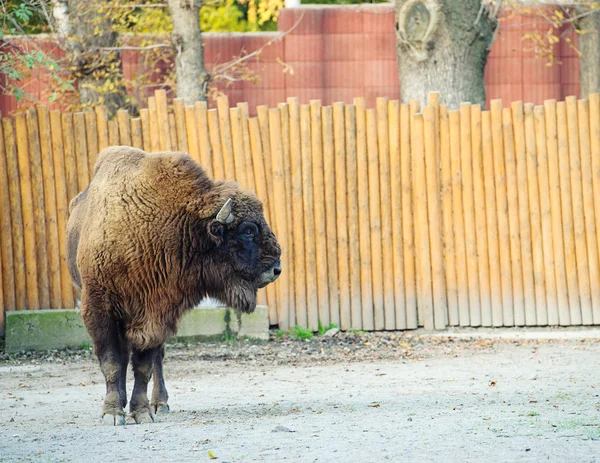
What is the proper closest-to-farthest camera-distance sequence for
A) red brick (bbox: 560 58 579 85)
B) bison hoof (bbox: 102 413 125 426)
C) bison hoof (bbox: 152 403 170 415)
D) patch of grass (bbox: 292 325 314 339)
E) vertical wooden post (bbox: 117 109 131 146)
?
bison hoof (bbox: 102 413 125 426) → bison hoof (bbox: 152 403 170 415) → patch of grass (bbox: 292 325 314 339) → vertical wooden post (bbox: 117 109 131 146) → red brick (bbox: 560 58 579 85)

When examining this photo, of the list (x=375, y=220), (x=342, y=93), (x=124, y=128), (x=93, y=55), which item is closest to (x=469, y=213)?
(x=375, y=220)

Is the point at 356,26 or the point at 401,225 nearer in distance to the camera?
the point at 401,225

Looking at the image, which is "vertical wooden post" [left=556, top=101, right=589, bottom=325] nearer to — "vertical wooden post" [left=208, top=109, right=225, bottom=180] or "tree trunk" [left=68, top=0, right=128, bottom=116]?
"vertical wooden post" [left=208, top=109, right=225, bottom=180]

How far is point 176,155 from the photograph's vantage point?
24.8 feet

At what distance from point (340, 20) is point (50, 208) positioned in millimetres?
8082

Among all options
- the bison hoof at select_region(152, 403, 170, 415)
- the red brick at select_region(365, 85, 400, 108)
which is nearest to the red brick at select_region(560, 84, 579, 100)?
the red brick at select_region(365, 85, 400, 108)

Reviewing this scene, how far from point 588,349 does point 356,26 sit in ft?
29.9

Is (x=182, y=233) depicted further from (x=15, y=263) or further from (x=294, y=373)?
(x=15, y=263)

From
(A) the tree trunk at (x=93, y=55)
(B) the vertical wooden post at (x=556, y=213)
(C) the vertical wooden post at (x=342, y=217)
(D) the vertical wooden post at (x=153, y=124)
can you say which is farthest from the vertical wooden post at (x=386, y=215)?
(A) the tree trunk at (x=93, y=55)

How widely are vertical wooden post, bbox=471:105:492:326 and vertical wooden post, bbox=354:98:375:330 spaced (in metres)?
1.24

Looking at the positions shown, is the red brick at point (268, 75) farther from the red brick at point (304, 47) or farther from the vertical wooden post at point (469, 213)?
the vertical wooden post at point (469, 213)

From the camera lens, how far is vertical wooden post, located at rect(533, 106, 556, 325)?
38.3 ft

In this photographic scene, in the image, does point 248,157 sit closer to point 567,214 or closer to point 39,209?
point 39,209

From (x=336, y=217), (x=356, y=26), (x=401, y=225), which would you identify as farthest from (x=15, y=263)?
(x=356, y=26)
